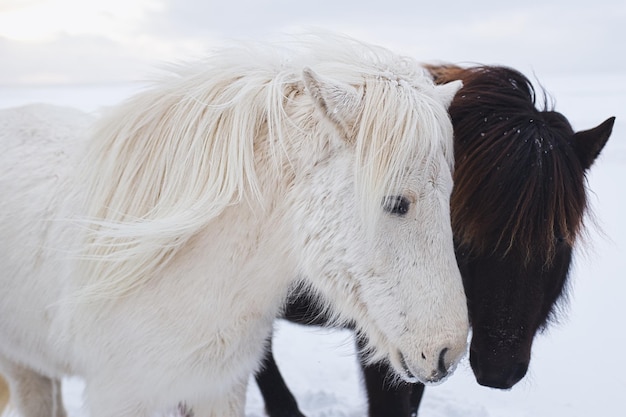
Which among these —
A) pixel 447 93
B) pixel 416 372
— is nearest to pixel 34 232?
pixel 416 372

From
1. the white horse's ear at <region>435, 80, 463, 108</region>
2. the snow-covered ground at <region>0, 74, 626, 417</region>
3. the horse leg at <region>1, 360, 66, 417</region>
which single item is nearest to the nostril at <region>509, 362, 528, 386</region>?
the snow-covered ground at <region>0, 74, 626, 417</region>

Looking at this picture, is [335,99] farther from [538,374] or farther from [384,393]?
[538,374]

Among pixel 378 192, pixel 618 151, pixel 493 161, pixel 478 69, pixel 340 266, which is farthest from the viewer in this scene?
pixel 618 151

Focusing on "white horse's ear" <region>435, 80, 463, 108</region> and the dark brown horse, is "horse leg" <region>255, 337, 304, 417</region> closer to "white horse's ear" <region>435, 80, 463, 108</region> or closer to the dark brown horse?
the dark brown horse

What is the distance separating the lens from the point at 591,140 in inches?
100

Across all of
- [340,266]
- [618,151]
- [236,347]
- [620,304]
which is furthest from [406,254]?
[618,151]

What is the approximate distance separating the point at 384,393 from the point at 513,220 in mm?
1054

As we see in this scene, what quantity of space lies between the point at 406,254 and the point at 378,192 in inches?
8.5

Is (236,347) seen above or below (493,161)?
below

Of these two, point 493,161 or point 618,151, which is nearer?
point 493,161

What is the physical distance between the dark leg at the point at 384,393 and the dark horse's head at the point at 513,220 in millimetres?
522

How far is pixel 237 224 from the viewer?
215 centimetres

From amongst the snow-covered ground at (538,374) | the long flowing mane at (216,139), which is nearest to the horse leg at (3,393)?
the snow-covered ground at (538,374)

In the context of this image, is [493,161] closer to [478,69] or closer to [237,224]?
[478,69]
